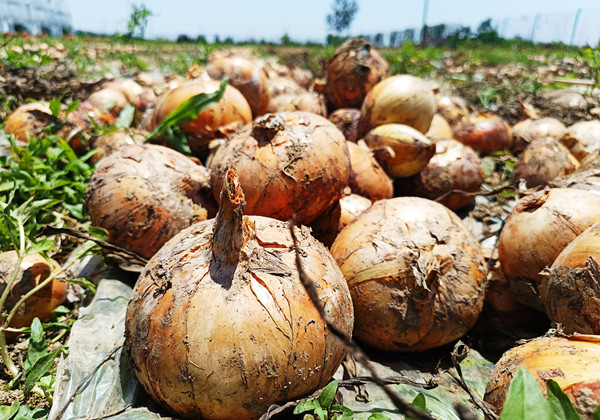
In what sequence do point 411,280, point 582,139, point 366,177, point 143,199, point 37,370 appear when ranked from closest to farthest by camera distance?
point 37,370 < point 411,280 < point 143,199 < point 366,177 < point 582,139

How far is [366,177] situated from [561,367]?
1498 mm

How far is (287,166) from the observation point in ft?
6.18

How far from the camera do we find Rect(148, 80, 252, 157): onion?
2752mm

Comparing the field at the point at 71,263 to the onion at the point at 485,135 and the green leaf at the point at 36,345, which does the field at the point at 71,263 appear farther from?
the onion at the point at 485,135

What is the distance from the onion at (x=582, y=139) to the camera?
137 inches

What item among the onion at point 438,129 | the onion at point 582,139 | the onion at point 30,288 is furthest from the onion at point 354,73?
the onion at point 30,288

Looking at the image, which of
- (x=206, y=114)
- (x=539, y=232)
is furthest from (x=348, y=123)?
(x=539, y=232)

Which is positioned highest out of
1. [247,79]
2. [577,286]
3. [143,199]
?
[247,79]

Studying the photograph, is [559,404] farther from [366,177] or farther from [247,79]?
[247,79]

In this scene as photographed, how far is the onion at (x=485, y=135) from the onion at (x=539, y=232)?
7.28 feet

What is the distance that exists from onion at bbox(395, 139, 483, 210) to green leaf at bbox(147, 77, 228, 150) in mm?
1472

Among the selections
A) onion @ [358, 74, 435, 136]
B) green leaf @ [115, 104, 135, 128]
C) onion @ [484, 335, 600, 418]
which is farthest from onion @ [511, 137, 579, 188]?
green leaf @ [115, 104, 135, 128]

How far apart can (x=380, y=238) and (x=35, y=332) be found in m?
1.56

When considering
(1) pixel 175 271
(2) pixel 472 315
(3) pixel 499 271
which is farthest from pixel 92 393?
(3) pixel 499 271
